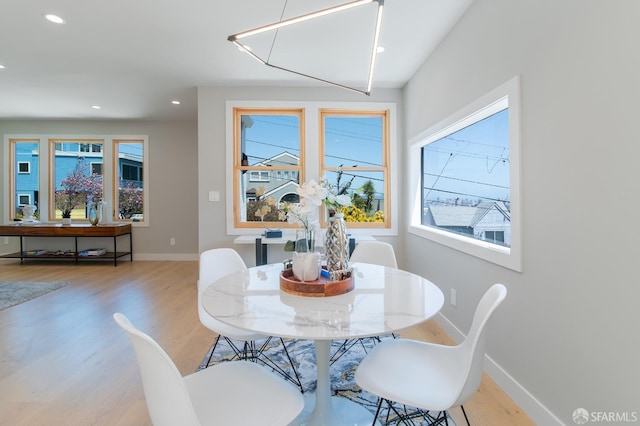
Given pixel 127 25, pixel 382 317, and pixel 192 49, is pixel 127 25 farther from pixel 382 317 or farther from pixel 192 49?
pixel 382 317

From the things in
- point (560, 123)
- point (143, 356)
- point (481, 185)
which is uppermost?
point (560, 123)

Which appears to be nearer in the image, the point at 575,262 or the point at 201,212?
the point at 575,262

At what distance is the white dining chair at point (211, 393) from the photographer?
847 millimetres

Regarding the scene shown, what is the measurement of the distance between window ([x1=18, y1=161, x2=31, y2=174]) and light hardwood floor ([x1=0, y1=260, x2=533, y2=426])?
2409 millimetres

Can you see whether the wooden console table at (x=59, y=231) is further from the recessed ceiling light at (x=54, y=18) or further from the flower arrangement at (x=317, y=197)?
the flower arrangement at (x=317, y=197)

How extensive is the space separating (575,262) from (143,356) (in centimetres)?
170

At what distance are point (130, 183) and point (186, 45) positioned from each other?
13.2ft

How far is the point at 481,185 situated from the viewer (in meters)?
2.39

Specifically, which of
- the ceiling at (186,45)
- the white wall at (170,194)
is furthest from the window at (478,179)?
the white wall at (170,194)

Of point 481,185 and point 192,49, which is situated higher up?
point 192,49

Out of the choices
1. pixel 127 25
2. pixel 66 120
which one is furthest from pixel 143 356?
pixel 66 120

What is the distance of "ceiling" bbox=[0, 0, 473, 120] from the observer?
239 cm

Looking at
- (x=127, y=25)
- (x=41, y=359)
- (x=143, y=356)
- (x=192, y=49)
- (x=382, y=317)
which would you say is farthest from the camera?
(x=192, y=49)

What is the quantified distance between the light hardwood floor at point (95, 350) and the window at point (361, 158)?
1591 mm
